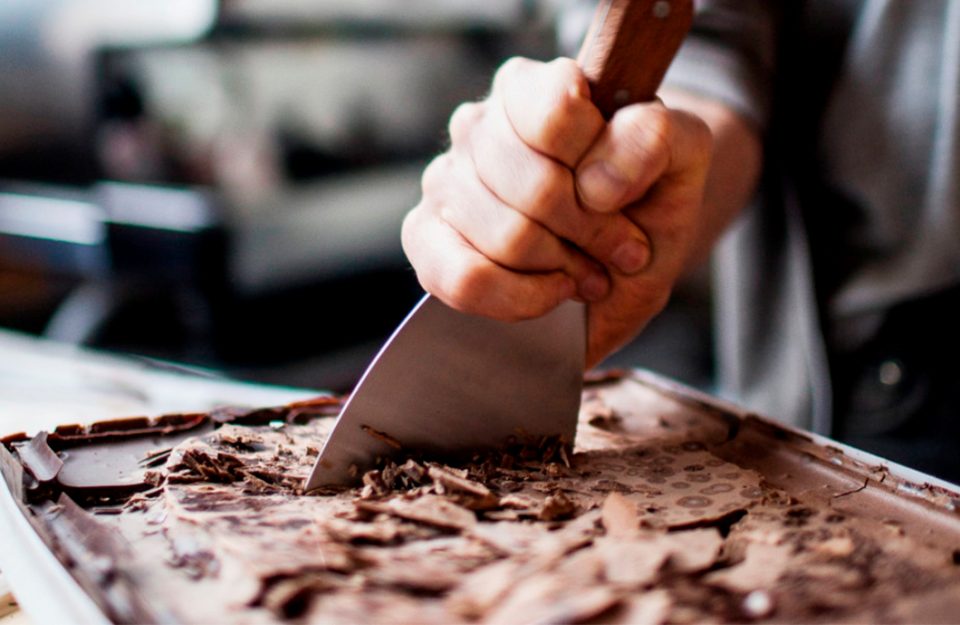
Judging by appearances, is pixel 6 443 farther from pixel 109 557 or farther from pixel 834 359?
pixel 834 359

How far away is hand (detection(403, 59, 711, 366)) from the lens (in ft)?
2.74

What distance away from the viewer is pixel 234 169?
2.72 metres

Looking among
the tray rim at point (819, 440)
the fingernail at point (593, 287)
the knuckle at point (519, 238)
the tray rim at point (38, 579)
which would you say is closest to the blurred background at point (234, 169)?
the tray rim at point (819, 440)

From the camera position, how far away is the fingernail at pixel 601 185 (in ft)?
2.74

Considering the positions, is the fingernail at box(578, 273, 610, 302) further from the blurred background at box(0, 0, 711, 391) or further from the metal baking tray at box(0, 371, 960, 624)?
the blurred background at box(0, 0, 711, 391)

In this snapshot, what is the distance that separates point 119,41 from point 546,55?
190 cm

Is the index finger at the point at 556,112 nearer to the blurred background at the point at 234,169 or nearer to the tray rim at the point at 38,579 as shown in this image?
the tray rim at the point at 38,579

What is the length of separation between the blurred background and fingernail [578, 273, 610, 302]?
1.38 meters

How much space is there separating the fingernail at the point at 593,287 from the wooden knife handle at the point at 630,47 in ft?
0.60

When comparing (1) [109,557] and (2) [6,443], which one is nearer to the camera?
(1) [109,557]

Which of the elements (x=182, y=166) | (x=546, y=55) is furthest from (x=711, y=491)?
(x=546, y=55)

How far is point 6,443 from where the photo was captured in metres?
0.93

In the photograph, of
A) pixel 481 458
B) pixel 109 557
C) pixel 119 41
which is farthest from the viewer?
pixel 119 41

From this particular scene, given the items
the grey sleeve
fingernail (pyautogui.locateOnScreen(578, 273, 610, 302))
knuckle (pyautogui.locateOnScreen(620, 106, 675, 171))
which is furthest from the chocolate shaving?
the grey sleeve
